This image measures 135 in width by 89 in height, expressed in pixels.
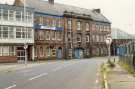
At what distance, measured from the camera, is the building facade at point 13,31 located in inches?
2630

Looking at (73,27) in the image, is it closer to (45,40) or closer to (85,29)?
(85,29)

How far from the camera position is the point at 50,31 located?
3201 inches

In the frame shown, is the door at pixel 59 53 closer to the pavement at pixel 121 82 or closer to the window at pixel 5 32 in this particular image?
the window at pixel 5 32

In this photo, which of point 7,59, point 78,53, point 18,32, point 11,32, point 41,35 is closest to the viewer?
point 7,59

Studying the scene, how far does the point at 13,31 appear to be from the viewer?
68.6 m

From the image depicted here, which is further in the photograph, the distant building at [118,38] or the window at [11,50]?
the distant building at [118,38]

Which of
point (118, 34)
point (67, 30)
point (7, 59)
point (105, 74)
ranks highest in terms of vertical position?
point (67, 30)

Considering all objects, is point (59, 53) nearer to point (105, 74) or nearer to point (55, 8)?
point (55, 8)

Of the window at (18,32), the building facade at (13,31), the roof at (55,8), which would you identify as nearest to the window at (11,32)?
the building facade at (13,31)

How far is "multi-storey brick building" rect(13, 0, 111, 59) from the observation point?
7864 centimetres

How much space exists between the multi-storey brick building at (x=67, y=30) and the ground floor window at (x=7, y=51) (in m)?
7.54

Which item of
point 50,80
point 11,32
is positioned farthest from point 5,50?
point 50,80

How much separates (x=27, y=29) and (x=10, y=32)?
4417 mm

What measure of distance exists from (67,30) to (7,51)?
23.4 meters
